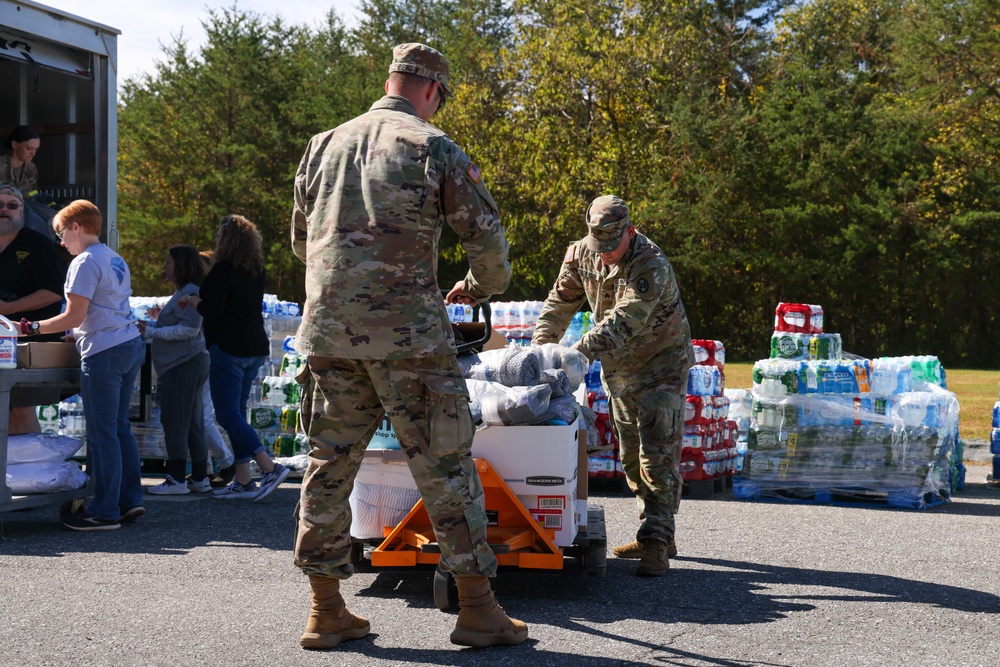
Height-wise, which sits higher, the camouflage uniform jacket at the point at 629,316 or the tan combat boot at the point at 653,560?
the camouflage uniform jacket at the point at 629,316

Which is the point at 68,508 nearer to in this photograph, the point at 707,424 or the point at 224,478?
the point at 224,478

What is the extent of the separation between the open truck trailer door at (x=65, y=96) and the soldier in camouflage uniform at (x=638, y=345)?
175 inches

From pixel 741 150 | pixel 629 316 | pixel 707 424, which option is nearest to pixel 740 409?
pixel 707 424

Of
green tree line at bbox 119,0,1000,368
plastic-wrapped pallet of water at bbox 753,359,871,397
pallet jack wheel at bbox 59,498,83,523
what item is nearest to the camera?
pallet jack wheel at bbox 59,498,83,523

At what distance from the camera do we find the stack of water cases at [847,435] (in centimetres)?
870

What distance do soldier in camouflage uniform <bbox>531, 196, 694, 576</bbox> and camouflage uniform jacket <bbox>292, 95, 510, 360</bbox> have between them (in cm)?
165

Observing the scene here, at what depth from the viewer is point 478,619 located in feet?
14.3

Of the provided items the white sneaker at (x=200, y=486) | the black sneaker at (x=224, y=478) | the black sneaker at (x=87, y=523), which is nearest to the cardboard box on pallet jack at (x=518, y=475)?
the black sneaker at (x=87, y=523)

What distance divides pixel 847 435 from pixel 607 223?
156 inches

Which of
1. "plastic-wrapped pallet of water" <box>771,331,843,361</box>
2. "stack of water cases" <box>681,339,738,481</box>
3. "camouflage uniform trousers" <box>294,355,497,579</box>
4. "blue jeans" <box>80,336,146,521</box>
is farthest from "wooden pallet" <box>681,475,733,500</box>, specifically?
"camouflage uniform trousers" <box>294,355,497,579</box>

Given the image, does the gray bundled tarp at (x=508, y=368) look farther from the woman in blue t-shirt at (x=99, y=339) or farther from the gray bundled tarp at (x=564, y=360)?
the woman in blue t-shirt at (x=99, y=339)

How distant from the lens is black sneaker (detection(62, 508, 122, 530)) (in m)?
7.09

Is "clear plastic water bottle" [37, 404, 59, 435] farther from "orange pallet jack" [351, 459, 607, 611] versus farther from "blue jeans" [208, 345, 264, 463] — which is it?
"orange pallet jack" [351, 459, 607, 611]

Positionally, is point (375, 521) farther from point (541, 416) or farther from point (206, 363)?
point (206, 363)
